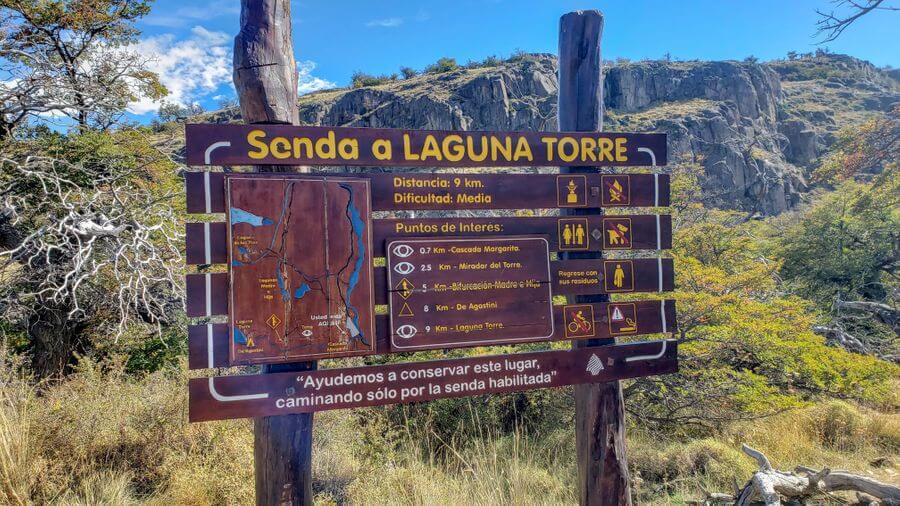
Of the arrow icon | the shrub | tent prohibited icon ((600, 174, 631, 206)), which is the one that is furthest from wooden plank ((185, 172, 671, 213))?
the shrub

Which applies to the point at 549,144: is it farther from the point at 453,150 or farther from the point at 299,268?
the point at 299,268

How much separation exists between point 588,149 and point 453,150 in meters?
1.02

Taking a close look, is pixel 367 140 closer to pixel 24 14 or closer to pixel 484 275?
pixel 484 275

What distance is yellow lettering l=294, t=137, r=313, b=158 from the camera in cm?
299

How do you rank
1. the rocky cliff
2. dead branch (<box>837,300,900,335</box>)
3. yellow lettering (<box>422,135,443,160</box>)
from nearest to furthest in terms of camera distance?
1. yellow lettering (<box>422,135,443,160</box>)
2. dead branch (<box>837,300,900,335</box>)
3. the rocky cliff

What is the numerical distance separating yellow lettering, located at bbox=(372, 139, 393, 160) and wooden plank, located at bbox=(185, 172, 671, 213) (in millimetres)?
118

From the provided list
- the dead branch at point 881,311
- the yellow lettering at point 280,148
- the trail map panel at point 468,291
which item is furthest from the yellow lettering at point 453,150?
the dead branch at point 881,311

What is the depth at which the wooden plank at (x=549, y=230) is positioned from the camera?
3.15 meters

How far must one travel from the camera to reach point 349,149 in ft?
10.1

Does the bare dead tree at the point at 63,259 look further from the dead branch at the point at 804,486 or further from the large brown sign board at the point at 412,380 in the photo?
Answer: the dead branch at the point at 804,486

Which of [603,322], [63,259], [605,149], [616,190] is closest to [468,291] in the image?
[603,322]

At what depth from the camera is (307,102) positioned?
61.0m

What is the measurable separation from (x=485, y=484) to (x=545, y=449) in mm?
2551

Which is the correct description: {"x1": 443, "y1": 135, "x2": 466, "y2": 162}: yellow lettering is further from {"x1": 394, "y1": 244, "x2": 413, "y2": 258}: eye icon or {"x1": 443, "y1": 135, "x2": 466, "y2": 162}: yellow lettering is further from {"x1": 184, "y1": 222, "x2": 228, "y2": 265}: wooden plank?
{"x1": 184, "y1": 222, "x2": 228, "y2": 265}: wooden plank
